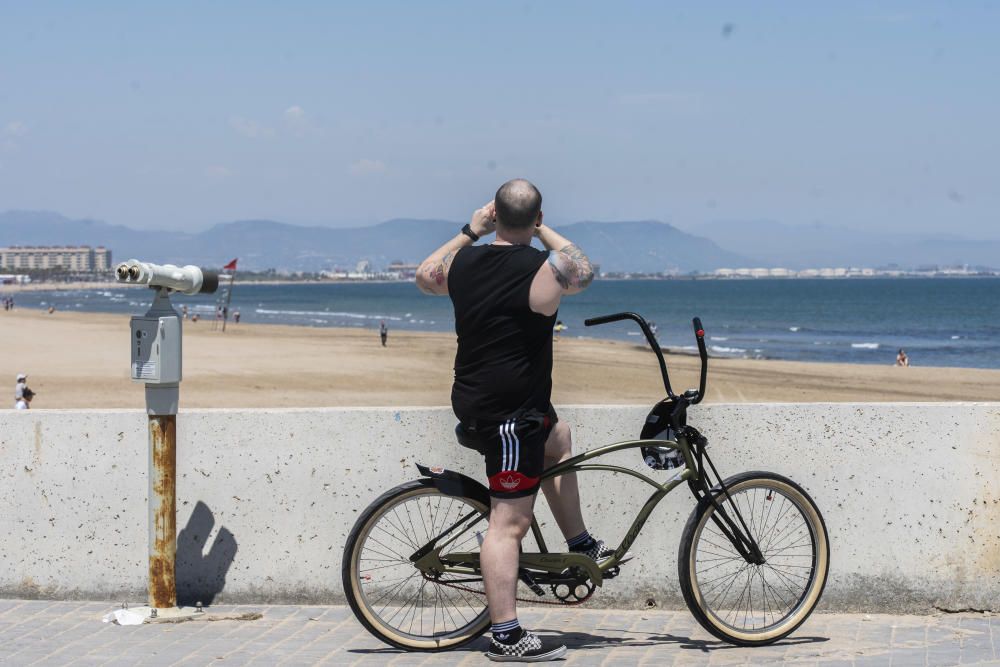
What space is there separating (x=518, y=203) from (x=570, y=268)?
0.31m

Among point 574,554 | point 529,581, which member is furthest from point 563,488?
point 529,581

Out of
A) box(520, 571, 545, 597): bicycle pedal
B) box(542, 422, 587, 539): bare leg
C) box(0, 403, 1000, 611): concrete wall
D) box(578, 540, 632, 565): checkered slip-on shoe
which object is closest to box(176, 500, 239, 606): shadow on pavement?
box(0, 403, 1000, 611): concrete wall

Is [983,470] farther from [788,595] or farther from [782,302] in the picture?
[782,302]

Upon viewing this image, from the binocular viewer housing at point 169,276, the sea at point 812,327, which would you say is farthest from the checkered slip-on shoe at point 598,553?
the sea at point 812,327

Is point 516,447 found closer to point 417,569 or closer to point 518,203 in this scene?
point 417,569

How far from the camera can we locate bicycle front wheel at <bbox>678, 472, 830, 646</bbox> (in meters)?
4.88

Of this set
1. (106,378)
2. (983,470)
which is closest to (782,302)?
(106,378)

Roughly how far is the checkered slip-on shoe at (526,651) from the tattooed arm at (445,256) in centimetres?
136

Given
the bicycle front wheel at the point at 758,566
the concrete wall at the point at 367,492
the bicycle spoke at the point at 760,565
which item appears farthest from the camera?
the concrete wall at the point at 367,492

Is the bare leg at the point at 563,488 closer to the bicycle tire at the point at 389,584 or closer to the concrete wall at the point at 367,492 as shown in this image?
the bicycle tire at the point at 389,584

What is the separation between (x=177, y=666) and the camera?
15.2 feet

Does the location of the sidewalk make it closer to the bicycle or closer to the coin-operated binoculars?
the bicycle

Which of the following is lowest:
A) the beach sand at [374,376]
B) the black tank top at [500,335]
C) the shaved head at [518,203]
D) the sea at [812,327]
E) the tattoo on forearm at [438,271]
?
the sea at [812,327]

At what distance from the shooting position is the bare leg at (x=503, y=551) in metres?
4.61
